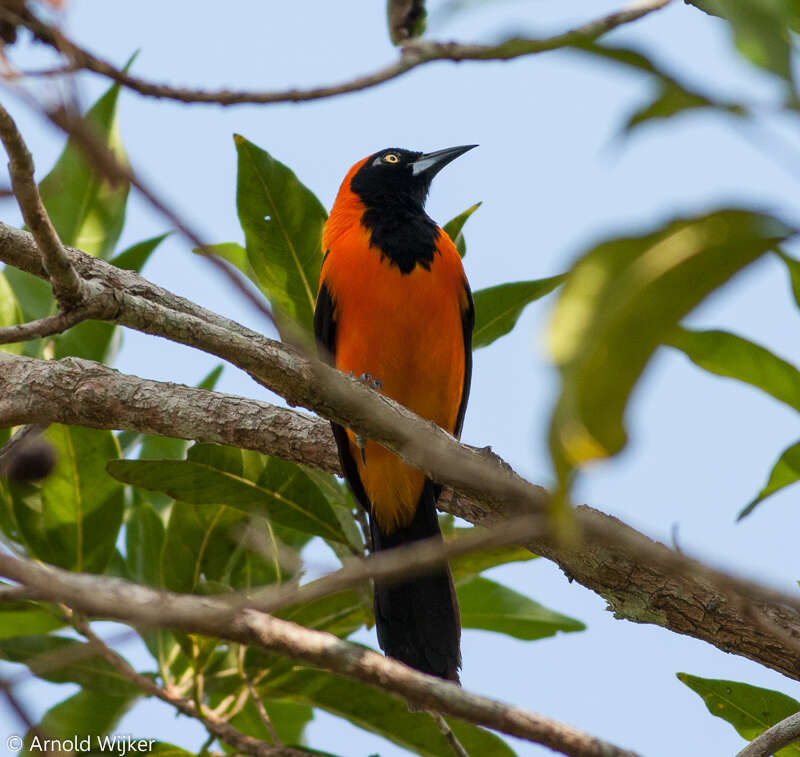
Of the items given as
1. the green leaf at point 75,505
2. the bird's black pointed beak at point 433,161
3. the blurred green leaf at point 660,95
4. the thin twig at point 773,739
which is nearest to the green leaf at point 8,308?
the green leaf at point 75,505

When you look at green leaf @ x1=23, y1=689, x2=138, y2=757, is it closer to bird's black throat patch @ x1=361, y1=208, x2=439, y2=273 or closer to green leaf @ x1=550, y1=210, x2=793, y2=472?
bird's black throat patch @ x1=361, y1=208, x2=439, y2=273

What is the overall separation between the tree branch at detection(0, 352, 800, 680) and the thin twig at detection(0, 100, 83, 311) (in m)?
1.07

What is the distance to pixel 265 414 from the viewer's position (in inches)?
139

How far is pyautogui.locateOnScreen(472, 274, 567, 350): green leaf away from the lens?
4.12 metres

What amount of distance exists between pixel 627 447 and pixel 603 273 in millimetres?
191

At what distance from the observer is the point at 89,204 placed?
14.8 feet

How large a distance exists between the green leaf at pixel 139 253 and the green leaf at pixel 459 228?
1.26 m

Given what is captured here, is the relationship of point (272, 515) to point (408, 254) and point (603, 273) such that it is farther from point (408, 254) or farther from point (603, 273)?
point (603, 273)

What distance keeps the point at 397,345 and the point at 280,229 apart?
737 millimetres

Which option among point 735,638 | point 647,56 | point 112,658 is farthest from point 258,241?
point 647,56

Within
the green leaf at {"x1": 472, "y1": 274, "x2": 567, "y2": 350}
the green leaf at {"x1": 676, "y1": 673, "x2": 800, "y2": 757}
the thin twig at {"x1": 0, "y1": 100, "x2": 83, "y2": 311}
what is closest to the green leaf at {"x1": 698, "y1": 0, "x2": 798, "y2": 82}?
the thin twig at {"x1": 0, "y1": 100, "x2": 83, "y2": 311}

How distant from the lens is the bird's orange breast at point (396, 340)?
4465 millimetres

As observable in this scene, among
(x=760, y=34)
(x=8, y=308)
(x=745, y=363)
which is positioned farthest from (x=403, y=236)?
(x=760, y=34)

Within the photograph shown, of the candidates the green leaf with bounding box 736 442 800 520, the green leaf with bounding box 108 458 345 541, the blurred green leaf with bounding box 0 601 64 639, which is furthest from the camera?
the blurred green leaf with bounding box 0 601 64 639
